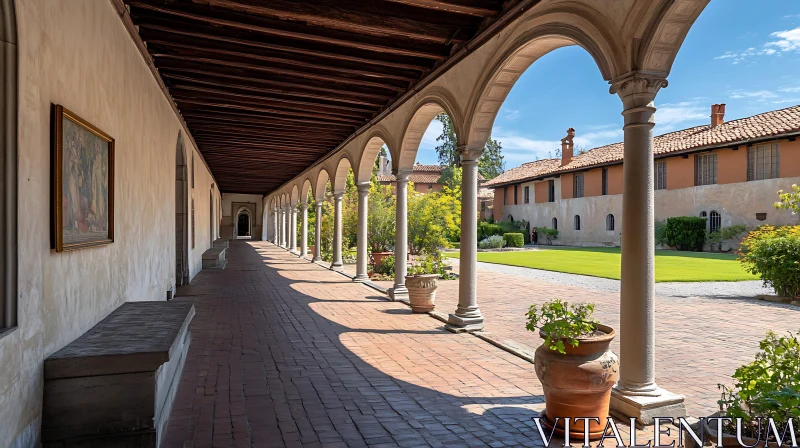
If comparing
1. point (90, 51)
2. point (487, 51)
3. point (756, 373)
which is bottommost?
point (756, 373)

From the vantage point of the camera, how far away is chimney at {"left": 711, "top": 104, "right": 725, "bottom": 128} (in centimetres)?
2694

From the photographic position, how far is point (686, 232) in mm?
25016

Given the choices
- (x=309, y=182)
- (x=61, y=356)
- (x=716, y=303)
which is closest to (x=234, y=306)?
(x=61, y=356)

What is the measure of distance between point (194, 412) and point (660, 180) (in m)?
28.7

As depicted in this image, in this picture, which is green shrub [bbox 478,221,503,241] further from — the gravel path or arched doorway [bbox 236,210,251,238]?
arched doorway [bbox 236,210,251,238]

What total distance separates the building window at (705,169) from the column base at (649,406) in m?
24.3

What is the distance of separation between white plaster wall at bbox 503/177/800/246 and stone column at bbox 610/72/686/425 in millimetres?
21044

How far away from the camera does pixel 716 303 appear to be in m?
9.99

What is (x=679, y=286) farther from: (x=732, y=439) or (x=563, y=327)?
(x=732, y=439)

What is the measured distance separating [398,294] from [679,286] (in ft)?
24.5

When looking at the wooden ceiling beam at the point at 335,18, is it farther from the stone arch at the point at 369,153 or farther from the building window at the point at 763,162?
the building window at the point at 763,162

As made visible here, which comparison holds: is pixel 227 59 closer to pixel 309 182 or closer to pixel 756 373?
pixel 756 373

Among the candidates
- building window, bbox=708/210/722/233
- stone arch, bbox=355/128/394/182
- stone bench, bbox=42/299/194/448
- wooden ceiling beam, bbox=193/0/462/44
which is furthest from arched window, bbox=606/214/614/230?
stone bench, bbox=42/299/194/448

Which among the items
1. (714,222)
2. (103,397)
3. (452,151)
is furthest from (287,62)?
(452,151)
